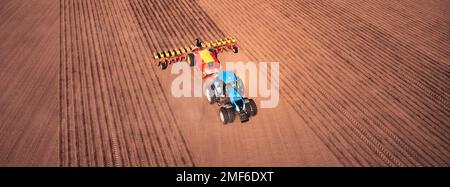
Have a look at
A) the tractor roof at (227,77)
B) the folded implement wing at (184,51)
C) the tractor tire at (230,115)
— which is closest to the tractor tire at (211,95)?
the tractor roof at (227,77)

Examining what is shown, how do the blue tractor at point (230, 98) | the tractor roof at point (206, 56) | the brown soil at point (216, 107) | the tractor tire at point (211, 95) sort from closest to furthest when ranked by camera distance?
the brown soil at point (216, 107) < the blue tractor at point (230, 98) < the tractor tire at point (211, 95) < the tractor roof at point (206, 56)

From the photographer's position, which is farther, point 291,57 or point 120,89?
point 291,57

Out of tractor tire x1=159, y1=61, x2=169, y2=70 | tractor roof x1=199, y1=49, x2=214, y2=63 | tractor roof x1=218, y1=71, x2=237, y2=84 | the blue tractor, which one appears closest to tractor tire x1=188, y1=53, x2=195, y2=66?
tractor roof x1=199, y1=49, x2=214, y2=63

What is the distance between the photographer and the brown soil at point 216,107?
7.00 m

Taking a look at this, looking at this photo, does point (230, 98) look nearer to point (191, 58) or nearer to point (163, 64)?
point (191, 58)

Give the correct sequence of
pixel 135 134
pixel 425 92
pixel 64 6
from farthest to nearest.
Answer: pixel 64 6 < pixel 425 92 < pixel 135 134

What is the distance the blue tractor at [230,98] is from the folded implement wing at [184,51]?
2164mm

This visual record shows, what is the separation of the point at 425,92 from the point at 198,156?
24.8ft

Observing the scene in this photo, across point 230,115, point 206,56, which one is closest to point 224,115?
point 230,115

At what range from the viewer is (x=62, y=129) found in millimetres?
7418

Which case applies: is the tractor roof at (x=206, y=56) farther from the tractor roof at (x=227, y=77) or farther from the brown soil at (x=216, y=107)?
the brown soil at (x=216, y=107)

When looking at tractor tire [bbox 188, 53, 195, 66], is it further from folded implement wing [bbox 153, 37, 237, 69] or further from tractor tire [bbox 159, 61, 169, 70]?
tractor tire [bbox 159, 61, 169, 70]
